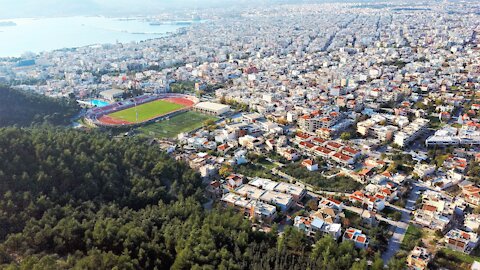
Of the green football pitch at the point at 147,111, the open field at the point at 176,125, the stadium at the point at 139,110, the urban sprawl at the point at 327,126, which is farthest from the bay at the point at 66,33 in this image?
the open field at the point at 176,125

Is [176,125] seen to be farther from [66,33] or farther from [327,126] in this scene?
[66,33]

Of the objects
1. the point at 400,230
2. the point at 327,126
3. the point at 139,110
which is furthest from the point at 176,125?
the point at 400,230

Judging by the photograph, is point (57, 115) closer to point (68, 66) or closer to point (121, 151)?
point (121, 151)

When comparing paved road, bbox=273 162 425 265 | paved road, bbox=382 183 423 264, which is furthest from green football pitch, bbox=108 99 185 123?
paved road, bbox=382 183 423 264

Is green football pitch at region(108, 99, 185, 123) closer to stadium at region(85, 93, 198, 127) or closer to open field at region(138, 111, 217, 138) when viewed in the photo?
stadium at region(85, 93, 198, 127)

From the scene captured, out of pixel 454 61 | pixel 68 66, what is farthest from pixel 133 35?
pixel 454 61
